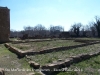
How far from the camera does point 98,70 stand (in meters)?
7.12

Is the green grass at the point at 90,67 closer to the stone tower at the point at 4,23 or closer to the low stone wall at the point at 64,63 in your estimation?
the low stone wall at the point at 64,63

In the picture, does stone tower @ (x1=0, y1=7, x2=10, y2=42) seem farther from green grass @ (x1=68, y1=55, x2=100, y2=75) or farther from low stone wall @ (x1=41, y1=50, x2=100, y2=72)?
green grass @ (x1=68, y1=55, x2=100, y2=75)

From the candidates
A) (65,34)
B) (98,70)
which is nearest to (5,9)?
(98,70)

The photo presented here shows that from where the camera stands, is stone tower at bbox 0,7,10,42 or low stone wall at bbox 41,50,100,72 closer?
low stone wall at bbox 41,50,100,72

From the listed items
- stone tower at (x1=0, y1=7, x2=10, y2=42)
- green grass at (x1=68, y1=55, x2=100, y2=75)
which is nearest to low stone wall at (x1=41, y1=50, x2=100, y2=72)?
green grass at (x1=68, y1=55, x2=100, y2=75)

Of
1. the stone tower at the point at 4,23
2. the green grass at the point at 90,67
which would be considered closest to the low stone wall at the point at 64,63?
the green grass at the point at 90,67

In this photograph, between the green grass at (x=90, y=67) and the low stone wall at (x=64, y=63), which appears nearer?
the low stone wall at (x=64, y=63)

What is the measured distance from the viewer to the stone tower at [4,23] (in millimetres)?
21141

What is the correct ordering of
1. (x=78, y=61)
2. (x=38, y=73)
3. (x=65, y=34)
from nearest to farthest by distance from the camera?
(x=38, y=73) → (x=78, y=61) → (x=65, y=34)

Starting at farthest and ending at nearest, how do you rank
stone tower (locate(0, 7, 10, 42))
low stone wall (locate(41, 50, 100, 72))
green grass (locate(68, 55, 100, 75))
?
stone tower (locate(0, 7, 10, 42))
green grass (locate(68, 55, 100, 75))
low stone wall (locate(41, 50, 100, 72))

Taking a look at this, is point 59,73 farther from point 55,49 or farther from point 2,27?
point 2,27

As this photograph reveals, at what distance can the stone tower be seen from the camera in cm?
2114

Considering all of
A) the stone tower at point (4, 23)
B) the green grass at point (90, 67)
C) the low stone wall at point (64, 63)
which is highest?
the stone tower at point (4, 23)

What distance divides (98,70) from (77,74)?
1333 millimetres
